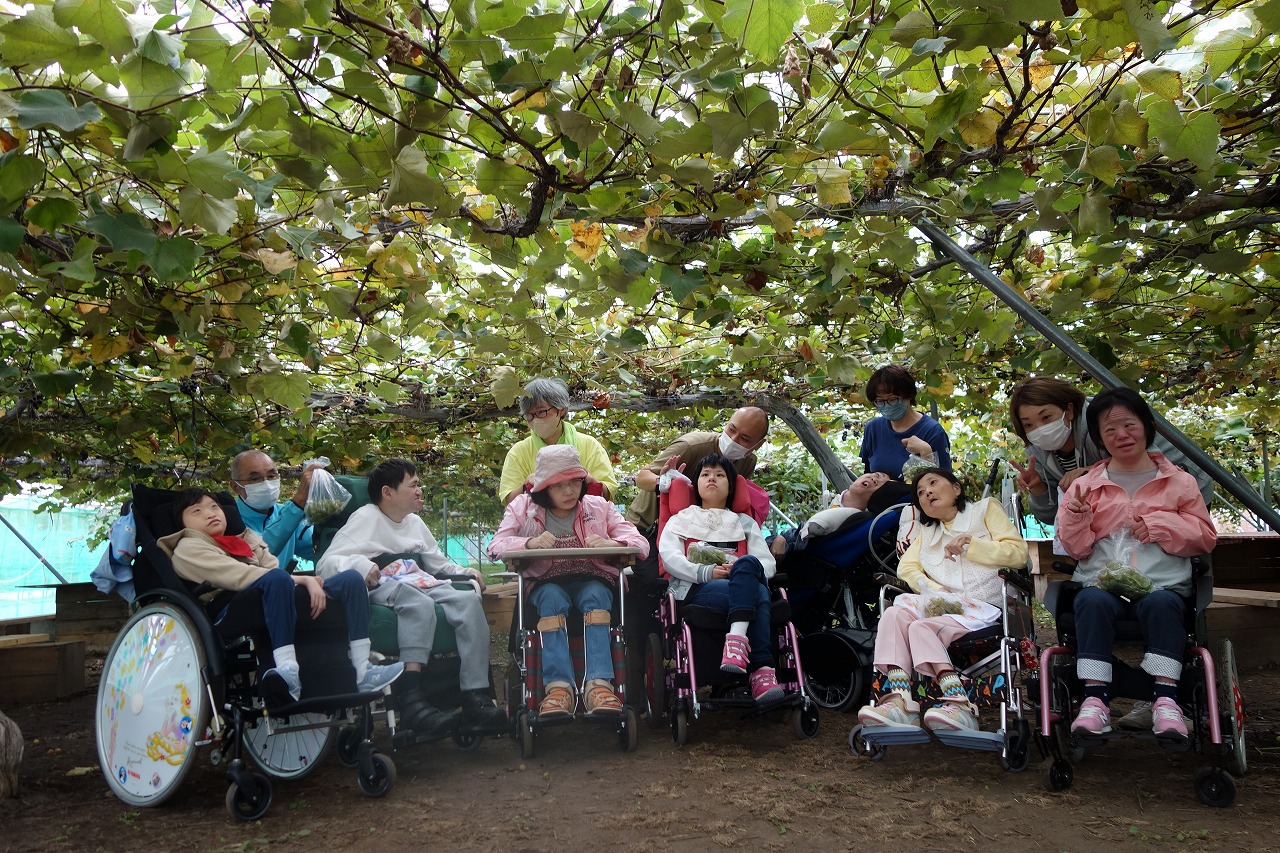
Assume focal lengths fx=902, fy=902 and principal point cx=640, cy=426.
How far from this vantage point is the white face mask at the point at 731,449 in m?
4.57

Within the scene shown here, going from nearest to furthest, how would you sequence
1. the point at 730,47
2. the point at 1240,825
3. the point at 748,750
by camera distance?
the point at 730,47 → the point at 1240,825 → the point at 748,750

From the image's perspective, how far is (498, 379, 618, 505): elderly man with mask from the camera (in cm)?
447

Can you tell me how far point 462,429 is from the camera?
8.63 metres

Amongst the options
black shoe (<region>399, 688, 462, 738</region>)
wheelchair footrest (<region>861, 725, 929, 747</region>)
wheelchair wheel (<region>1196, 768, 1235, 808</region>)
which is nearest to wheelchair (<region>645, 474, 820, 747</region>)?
wheelchair footrest (<region>861, 725, 929, 747</region>)

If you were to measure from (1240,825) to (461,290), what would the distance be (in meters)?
3.73

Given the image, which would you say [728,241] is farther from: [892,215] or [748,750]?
→ [748,750]

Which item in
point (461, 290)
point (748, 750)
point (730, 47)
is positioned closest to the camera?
point (730, 47)

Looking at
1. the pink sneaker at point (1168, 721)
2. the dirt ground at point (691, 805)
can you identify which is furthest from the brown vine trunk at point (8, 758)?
the pink sneaker at point (1168, 721)

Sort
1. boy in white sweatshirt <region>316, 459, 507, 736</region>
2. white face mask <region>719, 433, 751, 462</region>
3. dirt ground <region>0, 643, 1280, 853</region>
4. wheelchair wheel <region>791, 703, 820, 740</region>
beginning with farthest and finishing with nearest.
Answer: white face mask <region>719, 433, 751, 462</region> < wheelchair wheel <region>791, 703, 820, 740</region> < boy in white sweatshirt <region>316, 459, 507, 736</region> < dirt ground <region>0, 643, 1280, 853</region>

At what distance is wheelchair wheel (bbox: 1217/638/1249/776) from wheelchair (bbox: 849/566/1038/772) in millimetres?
622

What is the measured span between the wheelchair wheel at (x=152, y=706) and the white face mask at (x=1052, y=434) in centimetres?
320

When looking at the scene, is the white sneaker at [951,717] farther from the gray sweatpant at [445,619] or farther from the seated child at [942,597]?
the gray sweatpant at [445,619]

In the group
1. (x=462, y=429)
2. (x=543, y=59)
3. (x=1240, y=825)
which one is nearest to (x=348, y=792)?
(x=543, y=59)

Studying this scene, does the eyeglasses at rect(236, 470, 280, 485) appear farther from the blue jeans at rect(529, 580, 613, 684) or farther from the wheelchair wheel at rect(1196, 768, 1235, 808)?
the wheelchair wheel at rect(1196, 768, 1235, 808)
